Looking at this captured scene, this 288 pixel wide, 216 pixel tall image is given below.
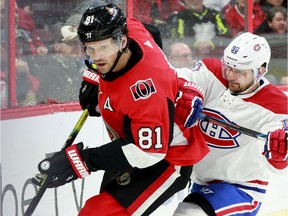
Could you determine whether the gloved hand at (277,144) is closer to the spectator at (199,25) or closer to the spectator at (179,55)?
the spectator at (179,55)

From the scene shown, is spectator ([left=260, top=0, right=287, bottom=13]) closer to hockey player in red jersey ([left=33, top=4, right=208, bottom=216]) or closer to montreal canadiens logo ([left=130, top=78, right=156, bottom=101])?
hockey player in red jersey ([left=33, top=4, right=208, bottom=216])

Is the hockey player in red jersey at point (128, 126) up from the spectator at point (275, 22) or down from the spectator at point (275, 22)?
up

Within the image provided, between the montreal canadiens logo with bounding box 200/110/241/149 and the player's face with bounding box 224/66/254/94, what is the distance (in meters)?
0.14

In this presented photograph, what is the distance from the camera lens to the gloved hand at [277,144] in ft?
8.43

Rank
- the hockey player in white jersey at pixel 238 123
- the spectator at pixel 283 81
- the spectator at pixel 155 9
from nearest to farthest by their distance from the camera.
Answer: the hockey player in white jersey at pixel 238 123
the spectator at pixel 155 9
the spectator at pixel 283 81

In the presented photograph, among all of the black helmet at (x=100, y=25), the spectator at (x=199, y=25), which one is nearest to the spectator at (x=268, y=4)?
the spectator at (x=199, y=25)

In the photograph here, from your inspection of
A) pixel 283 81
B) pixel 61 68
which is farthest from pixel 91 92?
pixel 283 81

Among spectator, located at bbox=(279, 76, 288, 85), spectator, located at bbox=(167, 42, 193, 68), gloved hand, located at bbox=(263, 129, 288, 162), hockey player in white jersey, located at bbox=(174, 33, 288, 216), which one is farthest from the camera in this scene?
spectator, located at bbox=(279, 76, 288, 85)

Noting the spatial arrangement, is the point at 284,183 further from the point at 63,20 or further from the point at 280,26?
the point at 63,20

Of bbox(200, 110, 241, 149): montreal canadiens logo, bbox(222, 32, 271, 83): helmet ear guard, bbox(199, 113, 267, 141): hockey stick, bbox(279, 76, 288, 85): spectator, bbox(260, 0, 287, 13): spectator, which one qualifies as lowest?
bbox(279, 76, 288, 85): spectator

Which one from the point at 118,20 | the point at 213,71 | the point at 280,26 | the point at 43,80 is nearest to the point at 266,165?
the point at 213,71

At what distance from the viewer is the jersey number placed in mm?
2357

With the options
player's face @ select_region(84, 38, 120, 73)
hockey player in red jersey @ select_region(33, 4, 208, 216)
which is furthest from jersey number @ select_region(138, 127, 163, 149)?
player's face @ select_region(84, 38, 120, 73)

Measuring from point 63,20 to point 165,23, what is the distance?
68cm
